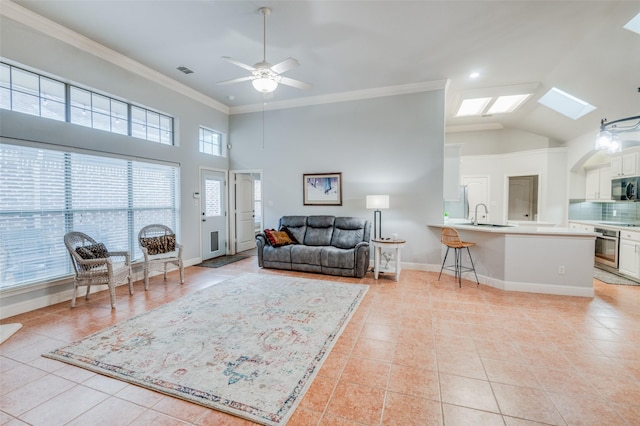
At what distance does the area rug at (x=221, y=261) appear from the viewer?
5.34 m

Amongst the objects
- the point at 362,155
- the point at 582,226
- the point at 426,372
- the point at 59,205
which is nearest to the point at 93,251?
the point at 59,205

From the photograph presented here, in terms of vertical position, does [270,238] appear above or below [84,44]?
below

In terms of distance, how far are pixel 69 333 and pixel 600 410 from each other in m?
4.36

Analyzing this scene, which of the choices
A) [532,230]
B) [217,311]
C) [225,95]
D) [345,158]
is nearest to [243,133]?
[225,95]

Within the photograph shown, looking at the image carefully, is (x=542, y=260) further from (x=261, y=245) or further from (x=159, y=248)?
(x=159, y=248)

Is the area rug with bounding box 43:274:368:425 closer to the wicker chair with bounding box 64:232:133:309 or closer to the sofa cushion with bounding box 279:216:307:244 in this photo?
the wicker chair with bounding box 64:232:133:309

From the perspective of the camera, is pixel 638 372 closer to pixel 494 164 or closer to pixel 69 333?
pixel 69 333

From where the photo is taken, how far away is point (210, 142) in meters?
5.99

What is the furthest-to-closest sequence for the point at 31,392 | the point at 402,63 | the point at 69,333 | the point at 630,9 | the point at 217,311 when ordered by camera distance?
the point at 402,63 < the point at 217,311 < the point at 630,9 < the point at 69,333 < the point at 31,392

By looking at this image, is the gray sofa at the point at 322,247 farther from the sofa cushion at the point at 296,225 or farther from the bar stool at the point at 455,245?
the bar stool at the point at 455,245

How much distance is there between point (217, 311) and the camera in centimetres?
313

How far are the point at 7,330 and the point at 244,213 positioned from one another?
14.6ft

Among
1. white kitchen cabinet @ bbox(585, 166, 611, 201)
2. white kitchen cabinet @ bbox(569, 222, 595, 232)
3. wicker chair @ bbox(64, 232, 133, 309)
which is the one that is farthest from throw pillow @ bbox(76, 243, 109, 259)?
white kitchen cabinet @ bbox(585, 166, 611, 201)

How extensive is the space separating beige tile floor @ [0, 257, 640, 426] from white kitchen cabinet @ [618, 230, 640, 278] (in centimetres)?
154
